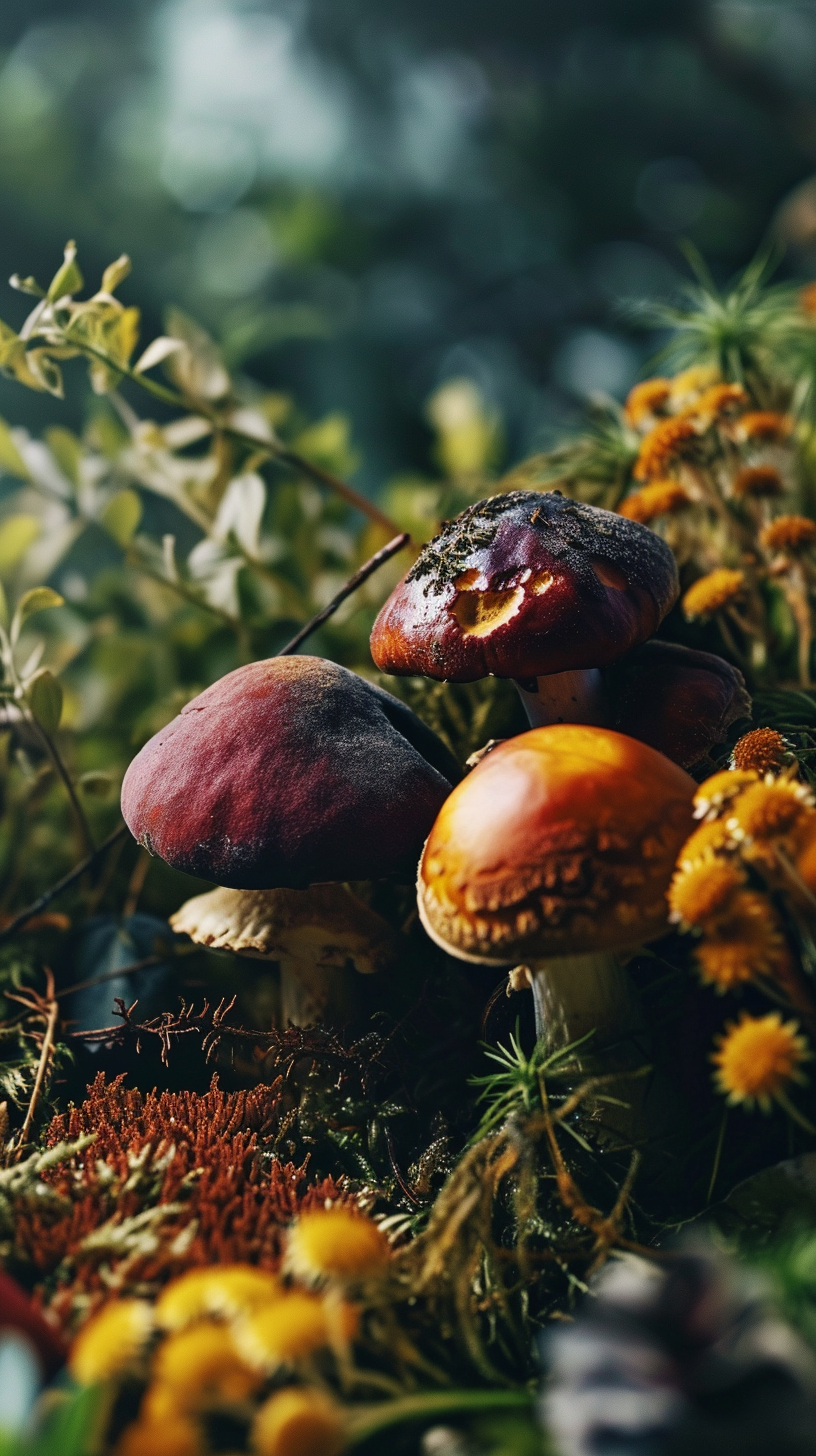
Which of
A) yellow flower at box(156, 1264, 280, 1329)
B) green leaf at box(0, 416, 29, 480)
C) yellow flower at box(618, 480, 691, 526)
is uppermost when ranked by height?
green leaf at box(0, 416, 29, 480)

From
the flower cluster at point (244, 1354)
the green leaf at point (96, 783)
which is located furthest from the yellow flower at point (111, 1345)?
the green leaf at point (96, 783)

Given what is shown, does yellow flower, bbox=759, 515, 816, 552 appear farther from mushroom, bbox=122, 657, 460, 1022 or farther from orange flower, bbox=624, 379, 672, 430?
mushroom, bbox=122, 657, 460, 1022

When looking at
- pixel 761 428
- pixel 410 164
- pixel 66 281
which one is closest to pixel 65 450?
pixel 66 281

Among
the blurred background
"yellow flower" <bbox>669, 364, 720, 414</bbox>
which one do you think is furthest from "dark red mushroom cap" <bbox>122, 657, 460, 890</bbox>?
the blurred background

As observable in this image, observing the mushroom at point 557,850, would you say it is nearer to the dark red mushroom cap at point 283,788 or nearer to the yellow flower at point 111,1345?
the dark red mushroom cap at point 283,788

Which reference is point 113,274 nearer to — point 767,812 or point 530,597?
point 530,597

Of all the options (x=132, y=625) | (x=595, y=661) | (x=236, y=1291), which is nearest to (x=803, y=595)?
(x=595, y=661)
